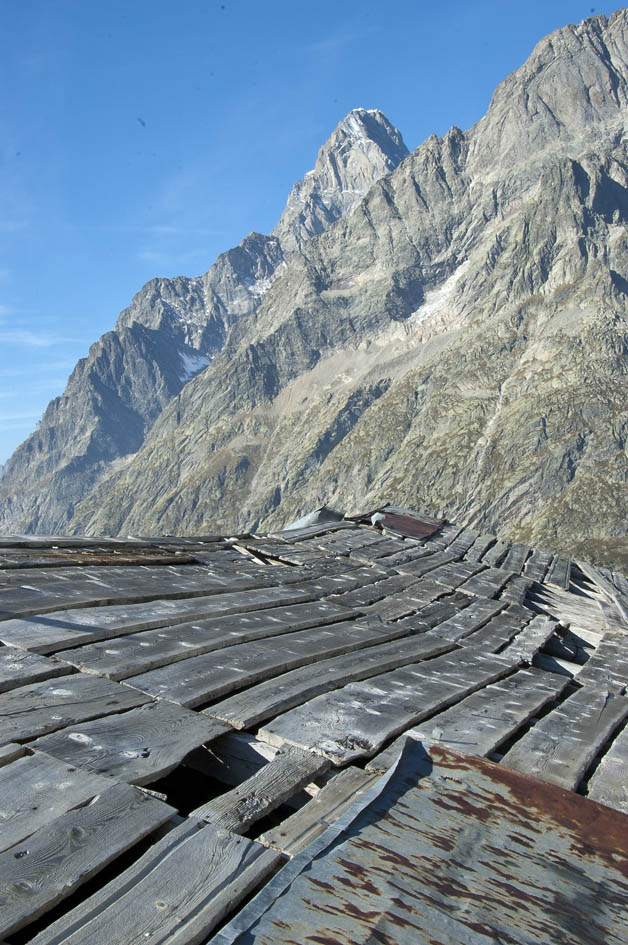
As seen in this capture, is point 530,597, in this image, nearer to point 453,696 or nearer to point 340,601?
point 340,601

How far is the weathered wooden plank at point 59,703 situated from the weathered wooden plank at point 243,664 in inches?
9.0

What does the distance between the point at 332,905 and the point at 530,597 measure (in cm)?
1000

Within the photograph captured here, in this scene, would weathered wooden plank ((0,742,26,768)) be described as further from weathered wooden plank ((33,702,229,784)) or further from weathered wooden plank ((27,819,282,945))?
weathered wooden plank ((27,819,282,945))

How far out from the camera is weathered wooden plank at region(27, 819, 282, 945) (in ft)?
7.43

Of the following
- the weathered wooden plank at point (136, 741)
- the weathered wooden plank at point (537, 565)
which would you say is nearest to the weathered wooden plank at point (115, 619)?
the weathered wooden plank at point (136, 741)

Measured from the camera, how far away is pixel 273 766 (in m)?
3.49

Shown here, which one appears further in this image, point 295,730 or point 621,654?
point 621,654

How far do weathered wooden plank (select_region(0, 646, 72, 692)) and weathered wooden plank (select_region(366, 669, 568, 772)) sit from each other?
6.53 ft

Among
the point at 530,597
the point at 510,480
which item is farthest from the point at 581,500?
the point at 530,597

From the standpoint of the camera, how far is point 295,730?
402 centimetres

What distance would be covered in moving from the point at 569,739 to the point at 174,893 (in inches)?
129

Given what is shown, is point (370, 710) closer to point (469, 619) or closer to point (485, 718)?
point (485, 718)

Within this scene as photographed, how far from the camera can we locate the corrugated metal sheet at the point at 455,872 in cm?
242

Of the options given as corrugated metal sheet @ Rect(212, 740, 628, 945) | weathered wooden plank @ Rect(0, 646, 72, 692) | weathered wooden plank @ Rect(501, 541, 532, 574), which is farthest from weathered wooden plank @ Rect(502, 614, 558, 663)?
weathered wooden plank @ Rect(0, 646, 72, 692)
